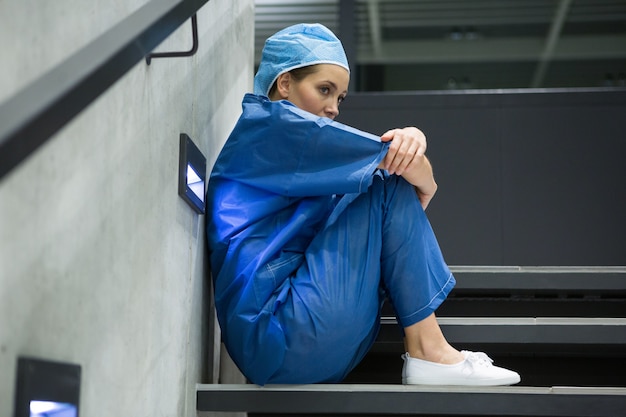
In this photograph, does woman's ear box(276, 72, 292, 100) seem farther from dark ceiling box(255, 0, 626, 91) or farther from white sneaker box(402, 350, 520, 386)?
dark ceiling box(255, 0, 626, 91)

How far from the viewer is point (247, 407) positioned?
1.87 meters

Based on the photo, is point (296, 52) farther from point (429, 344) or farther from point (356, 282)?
point (429, 344)

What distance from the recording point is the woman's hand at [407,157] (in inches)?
75.6

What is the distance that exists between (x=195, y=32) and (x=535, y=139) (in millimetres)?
3072

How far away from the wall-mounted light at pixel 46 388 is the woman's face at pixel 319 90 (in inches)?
47.6

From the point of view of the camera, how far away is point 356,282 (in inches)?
76.4

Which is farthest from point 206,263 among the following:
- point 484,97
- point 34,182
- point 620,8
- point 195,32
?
point 620,8

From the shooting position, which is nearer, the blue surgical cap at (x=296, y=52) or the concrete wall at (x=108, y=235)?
the concrete wall at (x=108, y=235)

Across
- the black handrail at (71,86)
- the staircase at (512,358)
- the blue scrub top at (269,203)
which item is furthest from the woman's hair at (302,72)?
the black handrail at (71,86)

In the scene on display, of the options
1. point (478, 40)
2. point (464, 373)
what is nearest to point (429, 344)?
point (464, 373)

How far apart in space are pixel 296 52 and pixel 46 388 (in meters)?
1.36

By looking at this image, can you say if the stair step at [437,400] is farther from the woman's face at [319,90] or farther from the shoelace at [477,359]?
the woman's face at [319,90]

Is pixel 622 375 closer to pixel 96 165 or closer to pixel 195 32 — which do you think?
pixel 195 32

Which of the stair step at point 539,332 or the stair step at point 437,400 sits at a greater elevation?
the stair step at point 539,332
